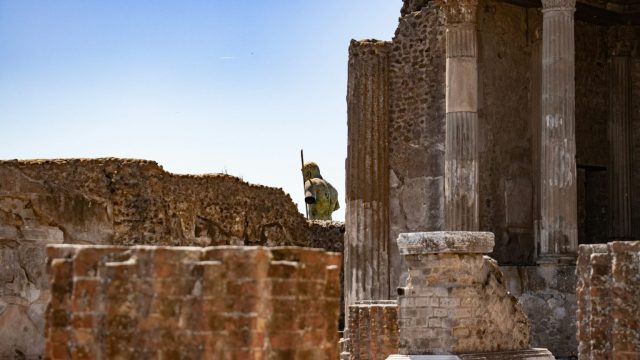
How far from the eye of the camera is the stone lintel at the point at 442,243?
12.8 meters

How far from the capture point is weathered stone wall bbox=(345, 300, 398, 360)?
16000mm

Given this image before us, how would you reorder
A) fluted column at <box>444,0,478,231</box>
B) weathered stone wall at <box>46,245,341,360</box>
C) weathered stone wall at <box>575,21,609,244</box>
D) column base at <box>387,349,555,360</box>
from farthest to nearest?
weathered stone wall at <box>575,21,609,244</box> < fluted column at <box>444,0,478,231</box> < column base at <box>387,349,555,360</box> < weathered stone wall at <box>46,245,341,360</box>

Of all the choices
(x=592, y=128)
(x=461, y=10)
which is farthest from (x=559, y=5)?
(x=592, y=128)

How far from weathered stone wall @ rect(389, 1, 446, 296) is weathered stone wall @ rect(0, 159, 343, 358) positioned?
3.35 meters

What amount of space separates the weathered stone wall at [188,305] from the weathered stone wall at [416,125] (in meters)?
13.7

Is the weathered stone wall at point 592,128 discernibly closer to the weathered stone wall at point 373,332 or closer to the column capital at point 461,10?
the column capital at point 461,10

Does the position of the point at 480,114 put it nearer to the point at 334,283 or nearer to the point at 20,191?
the point at 20,191

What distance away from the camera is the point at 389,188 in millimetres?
20188

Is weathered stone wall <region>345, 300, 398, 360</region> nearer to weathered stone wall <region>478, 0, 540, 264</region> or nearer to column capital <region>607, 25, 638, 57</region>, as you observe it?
weathered stone wall <region>478, 0, 540, 264</region>

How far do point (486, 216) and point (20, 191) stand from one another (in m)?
6.89

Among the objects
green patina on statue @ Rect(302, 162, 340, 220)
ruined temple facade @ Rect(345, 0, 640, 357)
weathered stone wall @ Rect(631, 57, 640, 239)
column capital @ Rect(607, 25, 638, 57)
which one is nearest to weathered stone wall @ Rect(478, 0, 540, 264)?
ruined temple facade @ Rect(345, 0, 640, 357)

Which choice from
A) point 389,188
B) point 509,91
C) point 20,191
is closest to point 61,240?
point 20,191

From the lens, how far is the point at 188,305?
5.43 metres

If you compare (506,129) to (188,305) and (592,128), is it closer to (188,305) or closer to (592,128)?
(592,128)
